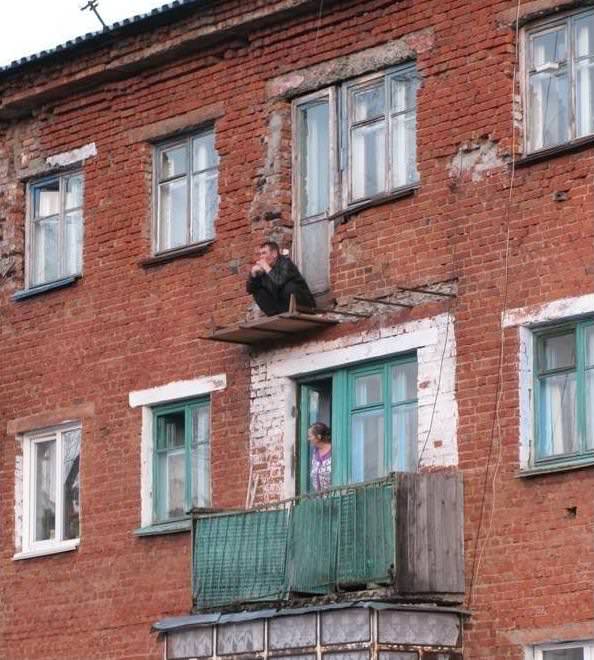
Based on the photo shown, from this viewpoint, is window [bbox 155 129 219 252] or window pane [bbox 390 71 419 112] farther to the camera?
window [bbox 155 129 219 252]

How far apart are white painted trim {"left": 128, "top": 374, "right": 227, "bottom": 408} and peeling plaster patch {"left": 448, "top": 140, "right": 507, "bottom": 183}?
3.53 meters

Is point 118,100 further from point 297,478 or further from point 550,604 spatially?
point 550,604

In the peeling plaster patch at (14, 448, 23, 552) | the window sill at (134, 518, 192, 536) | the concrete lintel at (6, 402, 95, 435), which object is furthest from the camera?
the peeling plaster patch at (14, 448, 23, 552)

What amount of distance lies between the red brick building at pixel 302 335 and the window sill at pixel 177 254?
0.13 feet

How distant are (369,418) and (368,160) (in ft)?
8.23

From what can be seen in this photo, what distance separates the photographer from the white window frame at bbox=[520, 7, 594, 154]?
20125 mm

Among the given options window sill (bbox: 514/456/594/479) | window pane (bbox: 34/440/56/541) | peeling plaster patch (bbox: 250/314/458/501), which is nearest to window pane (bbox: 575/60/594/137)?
peeling plaster patch (bbox: 250/314/458/501)

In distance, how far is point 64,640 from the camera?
24.0 metres

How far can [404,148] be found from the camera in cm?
2162

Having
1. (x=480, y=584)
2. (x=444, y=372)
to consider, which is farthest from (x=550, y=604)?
(x=444, y=372)

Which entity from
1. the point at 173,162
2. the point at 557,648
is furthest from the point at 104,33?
the point at 557,648

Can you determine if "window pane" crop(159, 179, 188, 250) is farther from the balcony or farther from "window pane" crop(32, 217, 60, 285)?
the balcony

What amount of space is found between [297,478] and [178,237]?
3.30 m

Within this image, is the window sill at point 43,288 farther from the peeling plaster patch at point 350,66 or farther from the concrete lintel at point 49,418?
the peeling plaster patch at point 350,66
